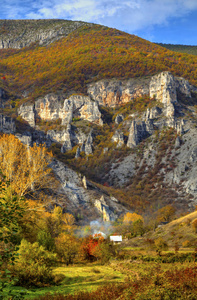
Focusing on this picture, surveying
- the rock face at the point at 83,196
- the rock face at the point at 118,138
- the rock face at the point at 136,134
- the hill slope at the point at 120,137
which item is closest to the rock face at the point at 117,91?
the hill slope at the point at 120,137

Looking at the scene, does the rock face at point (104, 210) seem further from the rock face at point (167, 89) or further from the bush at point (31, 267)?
the rock face at point (167, 89)

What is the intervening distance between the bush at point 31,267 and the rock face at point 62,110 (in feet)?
527

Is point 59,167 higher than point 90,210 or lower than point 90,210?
higher

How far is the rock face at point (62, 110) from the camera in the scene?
17850 centimetres

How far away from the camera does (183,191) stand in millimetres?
105750

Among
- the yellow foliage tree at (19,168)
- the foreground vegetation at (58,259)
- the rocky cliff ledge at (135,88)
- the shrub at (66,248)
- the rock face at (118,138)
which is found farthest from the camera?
the rocky cliff ledge at (135,88)

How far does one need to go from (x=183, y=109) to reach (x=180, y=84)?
3354 cm

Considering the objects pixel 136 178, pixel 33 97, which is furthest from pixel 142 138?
pixel 33 97

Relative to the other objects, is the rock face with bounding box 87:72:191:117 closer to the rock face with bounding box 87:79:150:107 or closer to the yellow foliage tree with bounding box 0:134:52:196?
the rock face with bounding box 87:79:150:107

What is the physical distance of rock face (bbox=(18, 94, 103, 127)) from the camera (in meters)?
178

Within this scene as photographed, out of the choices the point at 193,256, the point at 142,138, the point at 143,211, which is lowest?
the point at 143,211

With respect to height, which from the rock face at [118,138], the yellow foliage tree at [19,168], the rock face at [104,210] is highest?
the rock face at [118,138]

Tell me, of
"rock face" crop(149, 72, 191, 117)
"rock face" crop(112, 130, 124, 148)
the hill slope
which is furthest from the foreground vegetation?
"rock face" crop(149, 72, 191, 117)

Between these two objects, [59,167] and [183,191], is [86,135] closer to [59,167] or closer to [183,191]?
[59,167]
